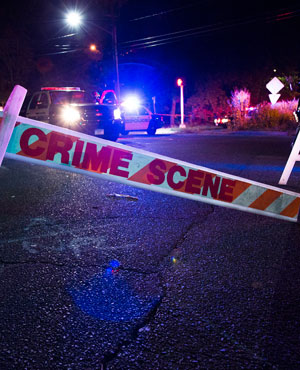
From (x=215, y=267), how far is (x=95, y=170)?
54.5 inches

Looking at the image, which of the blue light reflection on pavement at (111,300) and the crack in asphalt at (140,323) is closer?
the crack in asphalt at (140,323)

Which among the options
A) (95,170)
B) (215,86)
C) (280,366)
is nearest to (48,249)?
(95,170)

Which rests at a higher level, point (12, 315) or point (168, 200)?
point (168, 200)

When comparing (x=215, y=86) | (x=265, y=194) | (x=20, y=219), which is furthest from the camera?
(x=215, y=86)

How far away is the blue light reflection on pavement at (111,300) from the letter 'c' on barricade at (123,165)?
78 cm

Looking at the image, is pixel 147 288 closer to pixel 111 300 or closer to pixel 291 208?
pixel 111 300

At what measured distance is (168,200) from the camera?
529 cm

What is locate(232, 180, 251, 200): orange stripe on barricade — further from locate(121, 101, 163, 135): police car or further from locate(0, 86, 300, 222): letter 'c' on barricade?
Result: locate(121, 101, 163, 135): police car

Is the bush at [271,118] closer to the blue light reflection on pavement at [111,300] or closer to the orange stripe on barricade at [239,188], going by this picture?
the orange stripe on barricade at [239,188]

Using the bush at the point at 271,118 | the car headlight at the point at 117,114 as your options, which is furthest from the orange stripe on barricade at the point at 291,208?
the bush at the point at 271,118

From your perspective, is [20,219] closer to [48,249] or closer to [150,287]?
[48,249]

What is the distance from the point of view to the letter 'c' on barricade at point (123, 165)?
2.05 m

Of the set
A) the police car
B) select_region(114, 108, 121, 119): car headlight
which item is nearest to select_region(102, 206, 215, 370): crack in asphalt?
select_region(114, 108, 121, 119): car headlight

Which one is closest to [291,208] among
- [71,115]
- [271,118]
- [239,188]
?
[239,188]
